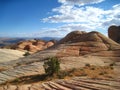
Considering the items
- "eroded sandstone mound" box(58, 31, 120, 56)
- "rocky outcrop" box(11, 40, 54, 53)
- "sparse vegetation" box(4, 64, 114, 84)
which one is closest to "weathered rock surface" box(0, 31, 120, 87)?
"eroded sandstone mound" box(58, 31, 120, 56)

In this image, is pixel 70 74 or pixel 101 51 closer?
pixel 70 74

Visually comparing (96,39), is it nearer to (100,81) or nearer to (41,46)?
(100,81)

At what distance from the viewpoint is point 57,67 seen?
25.9 m

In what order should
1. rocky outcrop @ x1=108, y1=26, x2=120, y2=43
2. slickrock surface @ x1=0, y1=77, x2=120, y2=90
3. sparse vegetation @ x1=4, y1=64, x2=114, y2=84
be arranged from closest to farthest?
slickrock surface @ x1=0, y1=77, x2=120, y2=90 < sparse vegetation @ x1=4, y1=64, x2=114, y2=84 < rocky outcrop @ x1=108, y1=26, x2=120, y2=43

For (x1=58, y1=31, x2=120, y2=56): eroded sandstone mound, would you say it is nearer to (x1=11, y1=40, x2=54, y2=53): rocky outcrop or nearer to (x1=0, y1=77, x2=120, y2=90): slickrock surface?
(x1=0, y1=77, x2=120, y2=90): slickrock surface

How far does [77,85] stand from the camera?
19.3 metres

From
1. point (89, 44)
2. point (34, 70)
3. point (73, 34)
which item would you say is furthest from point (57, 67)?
point (73, 34)

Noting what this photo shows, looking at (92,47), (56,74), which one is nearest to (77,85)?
(56,74)

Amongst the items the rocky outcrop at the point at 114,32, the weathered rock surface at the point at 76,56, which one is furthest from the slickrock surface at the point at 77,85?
the rocky outcrop at the point at 114,32

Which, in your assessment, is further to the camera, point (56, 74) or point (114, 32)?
point (114, 32)

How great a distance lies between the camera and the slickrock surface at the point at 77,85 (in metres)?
18.1

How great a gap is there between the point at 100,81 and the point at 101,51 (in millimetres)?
19018

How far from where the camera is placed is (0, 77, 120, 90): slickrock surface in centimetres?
1812

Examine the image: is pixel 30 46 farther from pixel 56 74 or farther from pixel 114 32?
pixel 56 74
